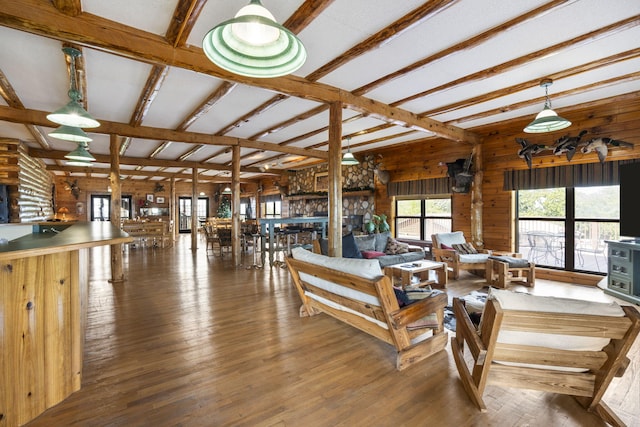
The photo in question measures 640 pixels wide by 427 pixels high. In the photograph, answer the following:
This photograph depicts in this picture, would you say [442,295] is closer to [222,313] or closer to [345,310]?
[345,310]

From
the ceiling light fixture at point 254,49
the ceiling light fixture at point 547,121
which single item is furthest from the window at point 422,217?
the ceiling light fixture at point 254,49

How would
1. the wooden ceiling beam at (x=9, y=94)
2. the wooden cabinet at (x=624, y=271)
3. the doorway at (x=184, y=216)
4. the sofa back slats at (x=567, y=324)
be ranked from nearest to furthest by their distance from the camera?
the sofa back slats at (x=567, y=324), the wooden ceiling beam at (x=9, y=94), the wooden cabinet at (x=624, y=271), the doorway at (x=184, y=216)

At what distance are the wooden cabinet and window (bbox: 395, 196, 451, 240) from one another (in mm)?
3281

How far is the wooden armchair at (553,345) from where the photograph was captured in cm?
155

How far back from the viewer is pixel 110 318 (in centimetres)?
349

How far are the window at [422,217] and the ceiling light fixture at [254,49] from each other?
6516 mm

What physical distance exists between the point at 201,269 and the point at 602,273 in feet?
25.0

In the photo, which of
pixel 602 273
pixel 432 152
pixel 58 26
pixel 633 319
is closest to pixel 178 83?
pixel 58 26

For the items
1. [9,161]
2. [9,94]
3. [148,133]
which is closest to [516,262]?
[148,133]

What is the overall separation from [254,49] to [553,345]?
256cm

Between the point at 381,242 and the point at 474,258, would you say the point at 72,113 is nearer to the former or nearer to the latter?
the point at 381,242

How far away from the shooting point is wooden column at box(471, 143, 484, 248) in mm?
6312

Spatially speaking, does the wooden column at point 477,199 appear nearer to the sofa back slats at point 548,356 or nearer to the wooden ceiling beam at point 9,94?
the sofa back slats at point 548,356

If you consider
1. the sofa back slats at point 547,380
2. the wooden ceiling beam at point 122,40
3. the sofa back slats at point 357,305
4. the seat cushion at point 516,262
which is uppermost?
the wooden ceiling beam at point 122,40
